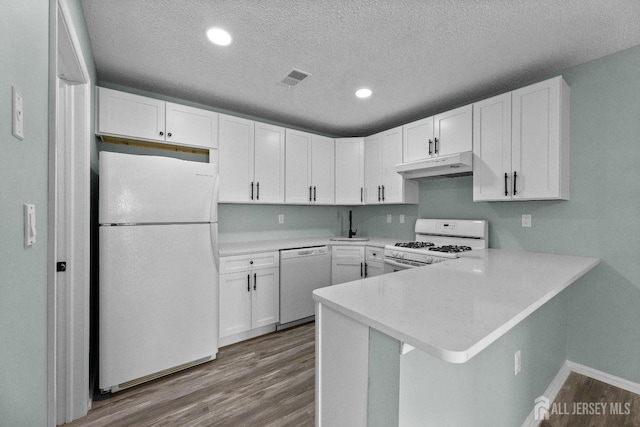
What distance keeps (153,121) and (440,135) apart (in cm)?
276

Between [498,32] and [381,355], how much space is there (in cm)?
210

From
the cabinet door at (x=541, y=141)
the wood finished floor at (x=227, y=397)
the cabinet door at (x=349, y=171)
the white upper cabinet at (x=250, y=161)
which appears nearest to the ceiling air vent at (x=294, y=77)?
the white upper cabinet at (x=250, y=161)

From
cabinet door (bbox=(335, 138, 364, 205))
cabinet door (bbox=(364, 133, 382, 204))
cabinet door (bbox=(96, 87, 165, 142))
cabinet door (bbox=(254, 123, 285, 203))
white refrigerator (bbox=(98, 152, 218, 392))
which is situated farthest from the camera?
cabinet door (bbox=(335, 138, 364, 205))

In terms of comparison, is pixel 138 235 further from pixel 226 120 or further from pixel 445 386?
pixel 445 386

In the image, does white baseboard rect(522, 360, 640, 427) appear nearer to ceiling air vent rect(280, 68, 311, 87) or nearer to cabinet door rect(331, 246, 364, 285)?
cabinet door rect(331, 246, 364, 285)

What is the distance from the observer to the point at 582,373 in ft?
7.09

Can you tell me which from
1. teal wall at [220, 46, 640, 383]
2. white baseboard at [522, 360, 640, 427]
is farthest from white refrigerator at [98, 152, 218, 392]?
teal wall at [220, 46, 640, 383]

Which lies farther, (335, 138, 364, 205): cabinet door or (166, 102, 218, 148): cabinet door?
(335, 138, 364, 205): cabinet door

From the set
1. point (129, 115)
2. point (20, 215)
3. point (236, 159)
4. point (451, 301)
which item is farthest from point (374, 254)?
point (20, 215)

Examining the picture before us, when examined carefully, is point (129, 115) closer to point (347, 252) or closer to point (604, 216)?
point (347, 252)

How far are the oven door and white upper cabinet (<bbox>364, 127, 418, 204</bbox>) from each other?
0.78 metres

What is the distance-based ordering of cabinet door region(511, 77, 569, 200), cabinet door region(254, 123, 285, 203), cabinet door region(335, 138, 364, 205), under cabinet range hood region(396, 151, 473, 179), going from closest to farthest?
1. cabinet door region(511, 77, 569, 200)
2. under cabinet range hood region(396, 151, 473, 179)
3. cabinet door region(254, 123, 285, 203)
4. cabinet door region(335, 138, 364, 205)

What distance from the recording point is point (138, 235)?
6.35 ft

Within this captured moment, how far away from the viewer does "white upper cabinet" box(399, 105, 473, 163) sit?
2543 millimetres
